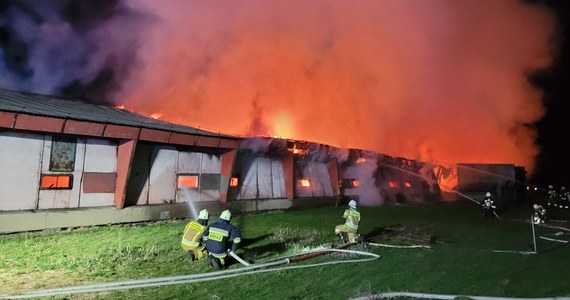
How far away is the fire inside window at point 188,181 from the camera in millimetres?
15352

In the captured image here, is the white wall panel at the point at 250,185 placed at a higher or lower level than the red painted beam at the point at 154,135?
lower

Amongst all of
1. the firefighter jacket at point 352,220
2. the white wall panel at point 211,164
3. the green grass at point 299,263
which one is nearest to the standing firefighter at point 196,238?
the green grass at point 299,263

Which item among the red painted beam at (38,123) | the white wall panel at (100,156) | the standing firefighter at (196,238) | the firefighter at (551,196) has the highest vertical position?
the red painted beam at (38,123)

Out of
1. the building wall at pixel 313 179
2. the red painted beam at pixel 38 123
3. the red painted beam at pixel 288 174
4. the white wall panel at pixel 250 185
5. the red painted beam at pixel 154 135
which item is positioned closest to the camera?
the red painted beam at pixel 38 123

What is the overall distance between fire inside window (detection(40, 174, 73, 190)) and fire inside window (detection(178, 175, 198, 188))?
4098 millimetres

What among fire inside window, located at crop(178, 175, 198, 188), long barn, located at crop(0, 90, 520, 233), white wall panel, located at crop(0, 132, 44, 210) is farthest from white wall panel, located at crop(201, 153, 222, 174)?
white wall panel, located at crop(0, 132, 44, 210)

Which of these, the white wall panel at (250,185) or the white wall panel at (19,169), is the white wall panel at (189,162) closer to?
the white wall panel at (250,185)

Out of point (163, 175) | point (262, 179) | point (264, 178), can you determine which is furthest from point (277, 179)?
point (163, 175)

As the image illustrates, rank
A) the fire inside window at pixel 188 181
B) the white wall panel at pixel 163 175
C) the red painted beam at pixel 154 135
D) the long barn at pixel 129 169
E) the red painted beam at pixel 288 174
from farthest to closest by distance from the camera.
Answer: the red painted beam at pixel 288 174 < the fire inside window at pixel 188 181 < the white wall panel at pixel 163 175 < the red painted beam at pixel 154 135 < the long barn at pixel 129 169

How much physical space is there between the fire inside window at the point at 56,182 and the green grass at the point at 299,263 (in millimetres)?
1612

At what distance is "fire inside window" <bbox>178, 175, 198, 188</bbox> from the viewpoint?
15352 millimetres

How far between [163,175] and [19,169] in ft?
15.7

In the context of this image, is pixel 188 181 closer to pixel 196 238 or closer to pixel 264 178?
pixel 264 178

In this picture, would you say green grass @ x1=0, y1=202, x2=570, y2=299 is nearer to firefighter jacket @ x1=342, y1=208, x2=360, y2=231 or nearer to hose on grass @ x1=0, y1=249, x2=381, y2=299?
hose on grass @ x1=0, y1=249, x2=381, y2=299
